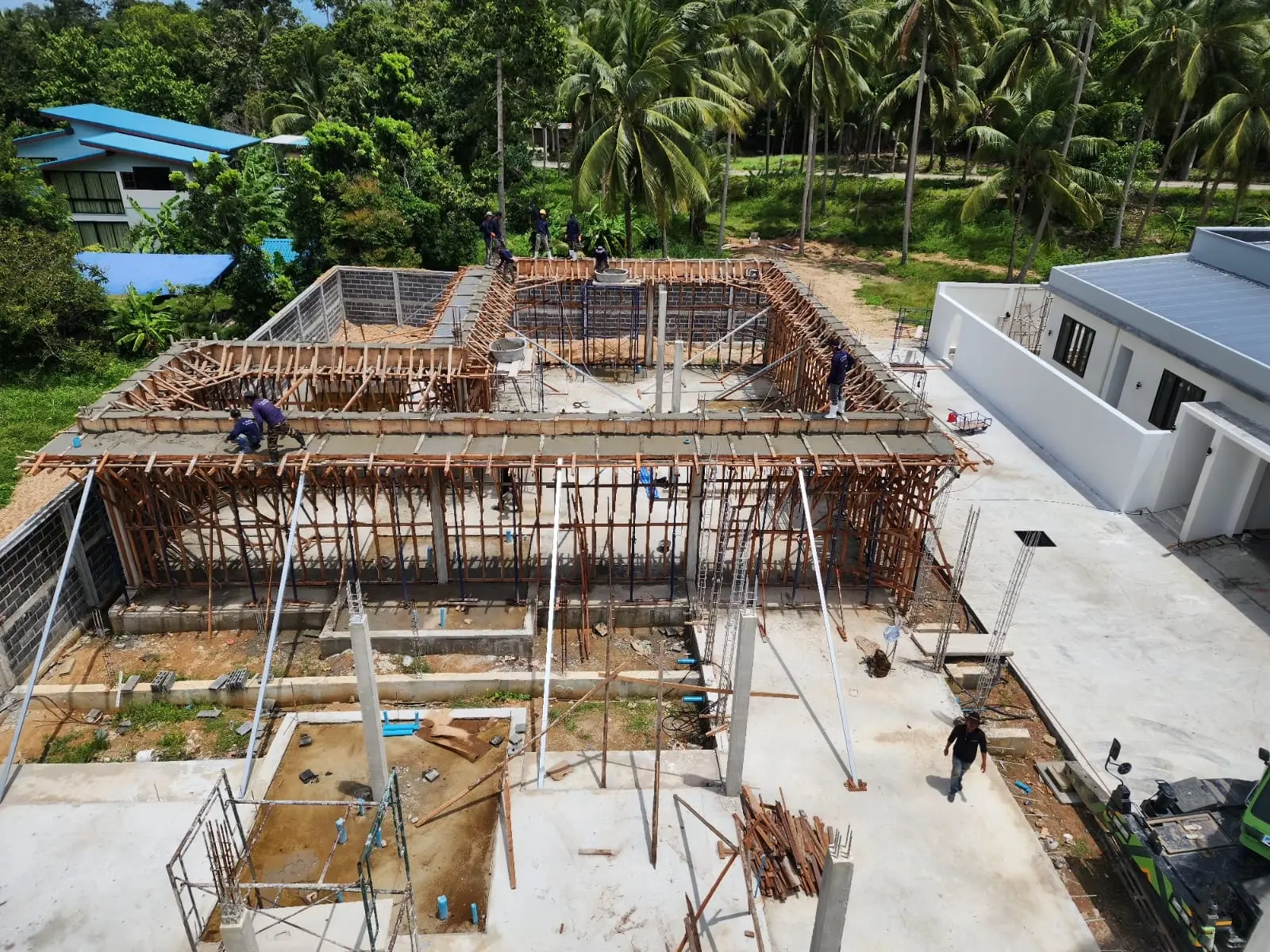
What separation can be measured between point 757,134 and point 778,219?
929 inches

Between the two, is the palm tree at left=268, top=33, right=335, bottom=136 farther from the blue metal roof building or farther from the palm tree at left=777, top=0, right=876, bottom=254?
the palm tree at left=777, top=0, right=876, bottom=254

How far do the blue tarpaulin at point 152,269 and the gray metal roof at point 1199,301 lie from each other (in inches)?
1164

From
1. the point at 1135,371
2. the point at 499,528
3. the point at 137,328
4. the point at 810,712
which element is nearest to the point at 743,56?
the point at 1135,371

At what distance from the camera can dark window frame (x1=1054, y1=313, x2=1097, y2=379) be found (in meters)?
24.5

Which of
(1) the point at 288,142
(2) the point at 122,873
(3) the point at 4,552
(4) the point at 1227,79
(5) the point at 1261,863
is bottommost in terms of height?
(2) the point at 122,873

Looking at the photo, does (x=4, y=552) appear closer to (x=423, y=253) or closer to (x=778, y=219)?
(x=423, y=253)

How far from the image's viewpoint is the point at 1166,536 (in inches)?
720

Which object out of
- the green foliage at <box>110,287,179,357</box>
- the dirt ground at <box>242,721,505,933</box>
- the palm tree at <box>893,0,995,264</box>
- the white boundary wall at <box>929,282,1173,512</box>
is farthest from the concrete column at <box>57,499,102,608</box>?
the palm tree at <box>893,0,995,264</box>

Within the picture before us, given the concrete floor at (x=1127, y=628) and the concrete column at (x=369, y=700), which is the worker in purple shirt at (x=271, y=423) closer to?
the concrete column at (x=369, y=700)

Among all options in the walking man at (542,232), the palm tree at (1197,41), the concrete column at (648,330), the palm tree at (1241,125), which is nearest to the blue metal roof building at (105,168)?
the walking man at (542,232)

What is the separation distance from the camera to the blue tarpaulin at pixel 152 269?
30.2 meters

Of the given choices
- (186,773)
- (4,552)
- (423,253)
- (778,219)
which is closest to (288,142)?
(423,253)

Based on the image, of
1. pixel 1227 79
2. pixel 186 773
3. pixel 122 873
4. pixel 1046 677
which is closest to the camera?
pixel 122 873

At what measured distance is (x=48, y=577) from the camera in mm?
14422
